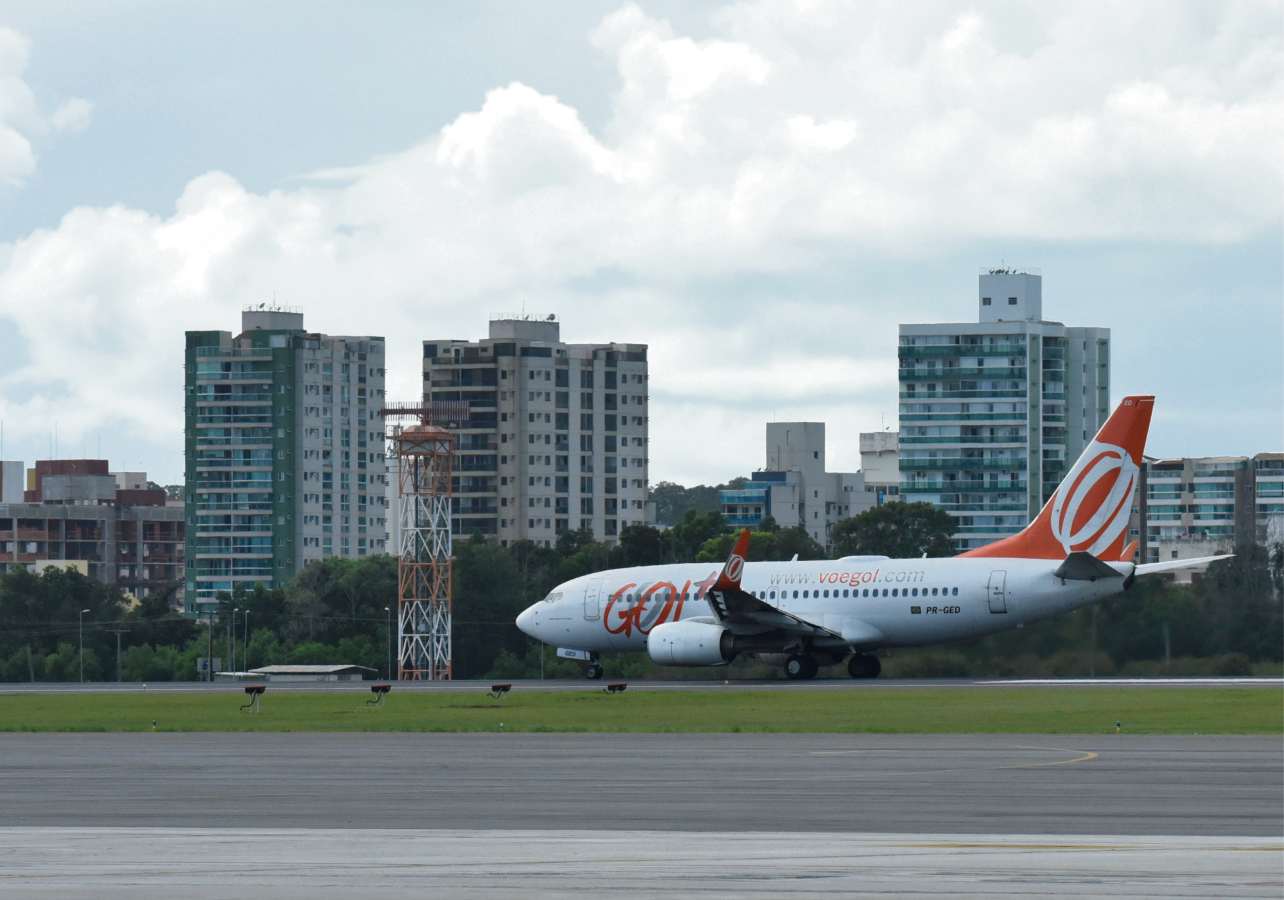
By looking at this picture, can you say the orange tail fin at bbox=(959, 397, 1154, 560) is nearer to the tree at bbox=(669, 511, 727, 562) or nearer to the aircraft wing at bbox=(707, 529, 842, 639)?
the aircraft wing at bbox=(707, 529, 842, 639)

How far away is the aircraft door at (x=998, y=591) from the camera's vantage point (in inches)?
2345

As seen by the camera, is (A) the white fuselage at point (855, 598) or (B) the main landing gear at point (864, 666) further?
(B) the main landing gear at point (864, 666)

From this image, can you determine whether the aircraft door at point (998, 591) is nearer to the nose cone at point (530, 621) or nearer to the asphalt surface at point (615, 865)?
the nose cone at point (530, 621)

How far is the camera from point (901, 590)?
61.8 metres

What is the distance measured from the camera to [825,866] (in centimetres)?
1895

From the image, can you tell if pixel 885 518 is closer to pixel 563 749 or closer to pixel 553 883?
pixel 563 749

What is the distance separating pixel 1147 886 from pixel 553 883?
478 cm

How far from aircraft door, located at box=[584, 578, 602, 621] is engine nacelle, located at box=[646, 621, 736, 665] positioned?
4.21 m

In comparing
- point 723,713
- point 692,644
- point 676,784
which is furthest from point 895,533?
point 676,784

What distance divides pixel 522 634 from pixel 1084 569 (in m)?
54.5

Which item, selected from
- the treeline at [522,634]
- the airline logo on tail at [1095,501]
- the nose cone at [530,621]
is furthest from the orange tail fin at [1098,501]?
the nose cone at [530,621]

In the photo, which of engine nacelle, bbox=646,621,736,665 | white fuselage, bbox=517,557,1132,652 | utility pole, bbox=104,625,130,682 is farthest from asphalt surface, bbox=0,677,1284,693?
utility pole, bbox=104,625,130,682

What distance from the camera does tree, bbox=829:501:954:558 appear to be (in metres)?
143

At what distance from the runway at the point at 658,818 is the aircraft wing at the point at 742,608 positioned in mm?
25046
